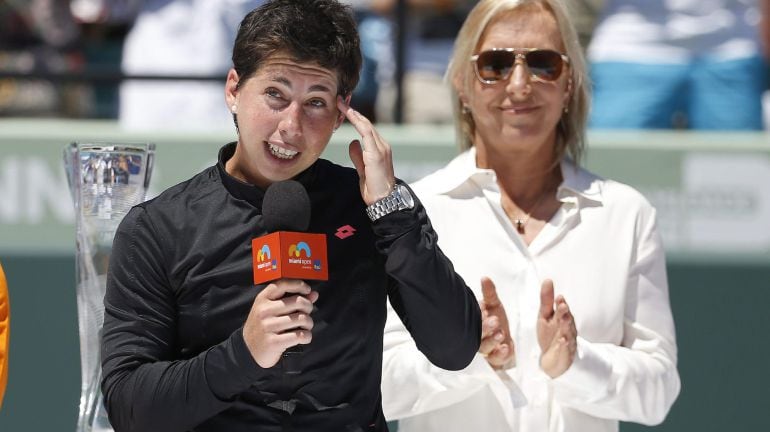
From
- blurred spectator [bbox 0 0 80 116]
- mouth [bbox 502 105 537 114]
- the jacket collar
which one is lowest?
the jacket collar

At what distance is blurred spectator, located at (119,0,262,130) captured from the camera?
5.04 metres

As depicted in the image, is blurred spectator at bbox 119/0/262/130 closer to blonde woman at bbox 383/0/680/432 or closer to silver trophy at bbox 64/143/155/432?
blonde woman at bbox 383/0/680/432

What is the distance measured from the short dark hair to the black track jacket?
8.3 inches

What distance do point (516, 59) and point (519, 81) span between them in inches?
2.2

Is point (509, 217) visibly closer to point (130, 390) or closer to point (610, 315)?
point (610, 315)

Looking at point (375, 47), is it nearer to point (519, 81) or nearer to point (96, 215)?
point (519, 81)

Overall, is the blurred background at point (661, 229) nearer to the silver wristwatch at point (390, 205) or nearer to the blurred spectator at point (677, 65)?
the blurred spectator at point (677, 65)

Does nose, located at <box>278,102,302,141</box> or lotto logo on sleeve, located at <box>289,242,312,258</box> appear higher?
nose, located at <box>278,102,302,141</box>

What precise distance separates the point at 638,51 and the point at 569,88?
1.81 meters

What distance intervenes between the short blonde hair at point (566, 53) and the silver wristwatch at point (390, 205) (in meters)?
1.02

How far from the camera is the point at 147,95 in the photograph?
506 centimetres

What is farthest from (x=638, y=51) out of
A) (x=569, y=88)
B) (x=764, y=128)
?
(x=569, y=88)

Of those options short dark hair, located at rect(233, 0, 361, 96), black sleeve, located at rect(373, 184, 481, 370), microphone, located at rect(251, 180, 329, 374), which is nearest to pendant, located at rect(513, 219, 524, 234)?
black sleeve, located at rect(373, 184, 481, 370)

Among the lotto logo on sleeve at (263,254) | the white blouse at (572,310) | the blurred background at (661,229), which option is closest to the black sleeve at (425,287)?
the lotto logo on sleeve at (263,254)
